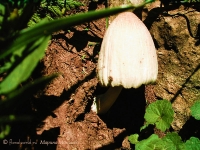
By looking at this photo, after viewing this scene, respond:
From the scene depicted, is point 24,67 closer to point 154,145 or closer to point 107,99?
point 107,99

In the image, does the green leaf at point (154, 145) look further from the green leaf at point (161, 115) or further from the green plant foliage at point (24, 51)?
the green plant foliage at point (24, 51)

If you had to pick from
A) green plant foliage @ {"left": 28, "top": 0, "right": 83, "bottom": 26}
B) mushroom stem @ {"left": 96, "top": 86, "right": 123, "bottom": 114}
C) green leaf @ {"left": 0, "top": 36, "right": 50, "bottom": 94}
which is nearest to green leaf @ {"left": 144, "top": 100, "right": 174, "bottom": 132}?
mushroom stem @ {"left": 96, "top": 86, "right": 123, "bottom": 114}

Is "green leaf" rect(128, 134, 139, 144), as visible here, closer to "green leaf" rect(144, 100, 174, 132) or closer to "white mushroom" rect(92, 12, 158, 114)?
"green leaf" rect(144, 100, 174, 132)

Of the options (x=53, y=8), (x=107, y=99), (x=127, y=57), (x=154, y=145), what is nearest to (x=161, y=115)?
(x=154, y=145)

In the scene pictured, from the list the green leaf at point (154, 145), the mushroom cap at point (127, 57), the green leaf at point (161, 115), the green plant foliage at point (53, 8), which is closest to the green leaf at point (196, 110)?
the green leaf at point (161, 115)

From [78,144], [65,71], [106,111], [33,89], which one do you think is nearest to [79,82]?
[65,71]
